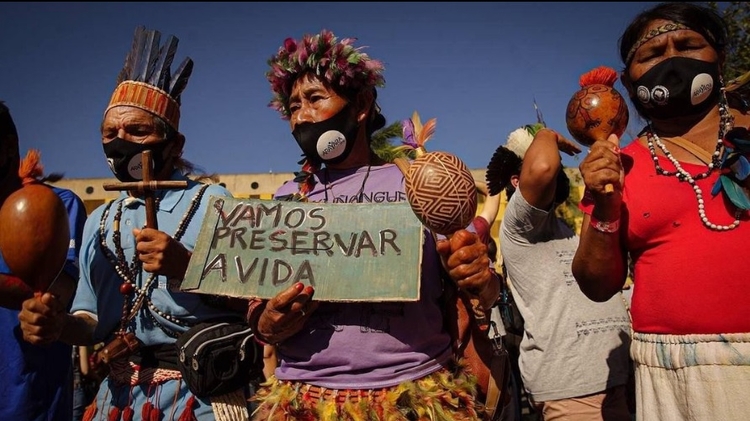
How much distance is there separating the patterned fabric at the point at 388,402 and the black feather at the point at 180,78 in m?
1.55

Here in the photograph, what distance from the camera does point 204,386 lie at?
7.86 ft

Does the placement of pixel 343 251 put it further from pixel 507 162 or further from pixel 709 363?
pixel 507 162

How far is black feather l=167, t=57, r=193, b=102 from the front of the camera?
2.91 metres

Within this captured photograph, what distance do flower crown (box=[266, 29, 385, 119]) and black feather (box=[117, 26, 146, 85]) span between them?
73cm

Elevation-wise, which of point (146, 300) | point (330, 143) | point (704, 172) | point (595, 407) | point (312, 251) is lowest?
point (595, 407)

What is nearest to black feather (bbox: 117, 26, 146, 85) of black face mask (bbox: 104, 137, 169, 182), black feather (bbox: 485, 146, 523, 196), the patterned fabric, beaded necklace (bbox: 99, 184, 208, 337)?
black face mask (bbox: 104, 137, 169, 182)

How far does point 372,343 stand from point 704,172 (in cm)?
135

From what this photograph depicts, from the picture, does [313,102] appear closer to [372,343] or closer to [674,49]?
[372,343]

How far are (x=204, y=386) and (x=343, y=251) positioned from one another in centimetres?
83

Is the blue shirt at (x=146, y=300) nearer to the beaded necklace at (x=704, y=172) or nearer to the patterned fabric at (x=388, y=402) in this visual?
the patterned fabric at (x=388, y=402)

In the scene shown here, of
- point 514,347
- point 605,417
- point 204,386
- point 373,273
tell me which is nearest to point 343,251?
point 373,273

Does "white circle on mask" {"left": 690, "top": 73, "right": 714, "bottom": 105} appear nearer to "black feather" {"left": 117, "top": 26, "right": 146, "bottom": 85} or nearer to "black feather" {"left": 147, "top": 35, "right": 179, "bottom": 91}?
"black feather" {"left": 147, "top": 35, "right": 179, "bottom": 91}

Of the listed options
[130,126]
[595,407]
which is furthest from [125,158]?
[595,407]

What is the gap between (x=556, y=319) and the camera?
310 centimetres
